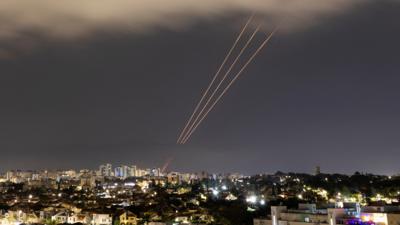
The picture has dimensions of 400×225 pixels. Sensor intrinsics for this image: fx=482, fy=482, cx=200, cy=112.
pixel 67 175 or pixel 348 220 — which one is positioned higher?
pixel 67 175

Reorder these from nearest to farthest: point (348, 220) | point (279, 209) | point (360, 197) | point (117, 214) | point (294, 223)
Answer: point (348, 220), point (294, 223), point (279, 209), point (117, 214), point (360, 197)

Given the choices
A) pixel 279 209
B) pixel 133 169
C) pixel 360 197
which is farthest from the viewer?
pixel 133 169

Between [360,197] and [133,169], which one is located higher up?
[133,169]

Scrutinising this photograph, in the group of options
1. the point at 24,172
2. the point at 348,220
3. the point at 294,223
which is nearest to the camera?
the point at 348,220

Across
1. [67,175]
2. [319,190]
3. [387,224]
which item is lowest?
[387,224]

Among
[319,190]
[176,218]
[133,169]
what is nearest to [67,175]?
[133,169]

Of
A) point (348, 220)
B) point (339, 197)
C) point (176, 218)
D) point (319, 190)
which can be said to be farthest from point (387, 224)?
point (319, 190)

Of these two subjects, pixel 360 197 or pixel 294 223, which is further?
pixel 360 197

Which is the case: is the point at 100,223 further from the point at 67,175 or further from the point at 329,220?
the point at 67,175

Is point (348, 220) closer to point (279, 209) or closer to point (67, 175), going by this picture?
point (279, 209)
